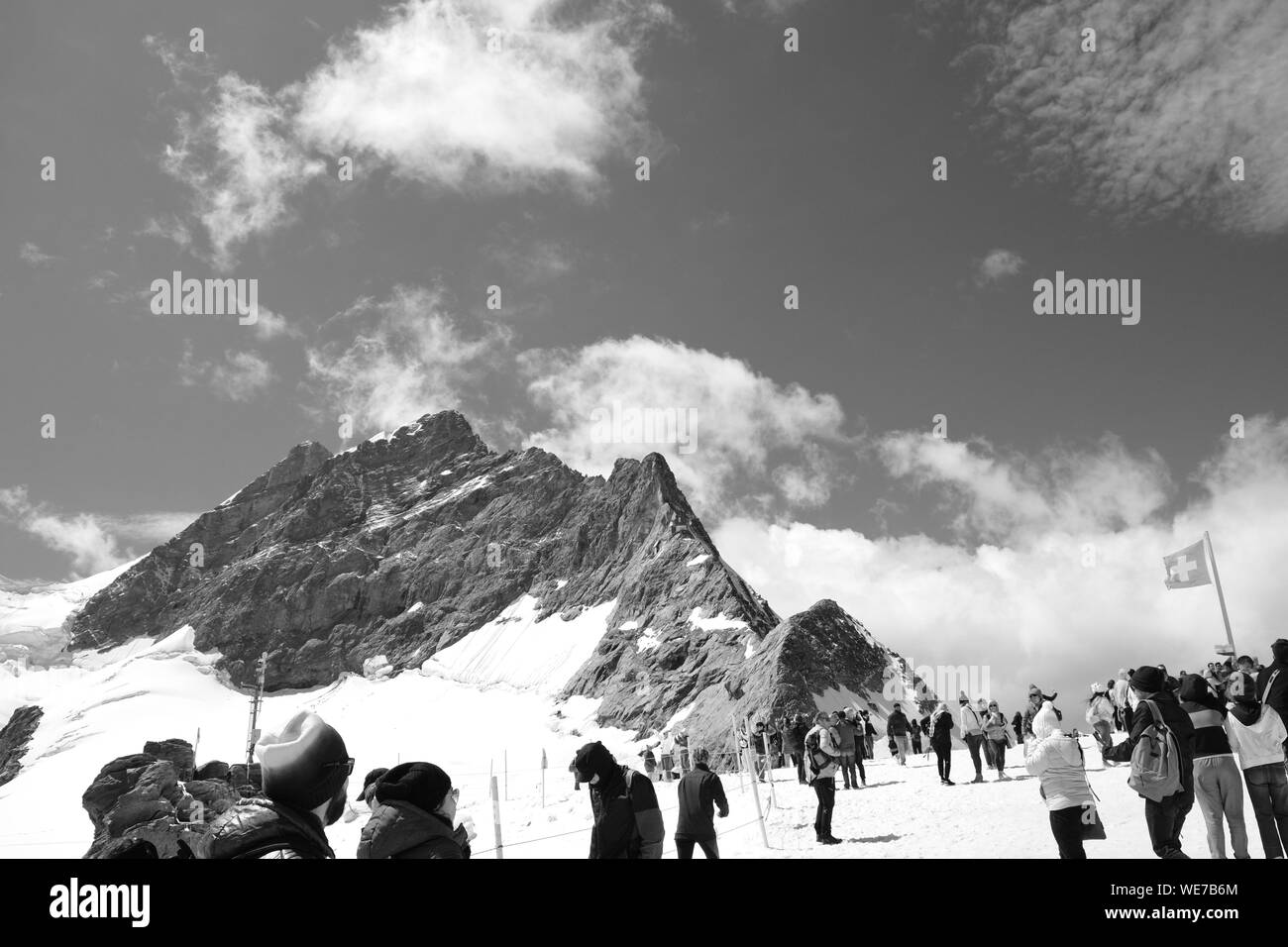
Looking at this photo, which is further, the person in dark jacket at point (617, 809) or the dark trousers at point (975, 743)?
the dark trousers at point (975, 743)

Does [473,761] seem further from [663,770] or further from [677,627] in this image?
[663,770]

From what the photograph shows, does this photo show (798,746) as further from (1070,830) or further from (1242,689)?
(1070,830)

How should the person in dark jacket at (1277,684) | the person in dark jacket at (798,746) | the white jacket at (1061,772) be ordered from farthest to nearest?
the person in dark jacket at (798,746) → the person in dark jacket at (1277,684) → the white jacket at (1061,772)

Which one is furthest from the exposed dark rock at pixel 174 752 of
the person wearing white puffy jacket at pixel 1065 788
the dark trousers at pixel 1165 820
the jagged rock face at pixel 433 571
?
the jagged rock face at pixel 433 571

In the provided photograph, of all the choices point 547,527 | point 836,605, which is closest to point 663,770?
point 836,605

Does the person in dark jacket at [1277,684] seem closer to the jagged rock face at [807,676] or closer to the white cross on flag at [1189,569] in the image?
the white cross on flag at [1189,569]

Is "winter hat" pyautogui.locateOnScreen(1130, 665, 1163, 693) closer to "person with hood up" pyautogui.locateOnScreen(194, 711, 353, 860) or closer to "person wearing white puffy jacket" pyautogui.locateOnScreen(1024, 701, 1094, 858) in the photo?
"person wearing white puffy jacket" pyautogui.locateOnScreen(1024, 701, 1094, 858)

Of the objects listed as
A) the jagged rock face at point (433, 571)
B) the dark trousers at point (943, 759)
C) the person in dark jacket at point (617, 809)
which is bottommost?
the dark trousers at point (943, 759)
